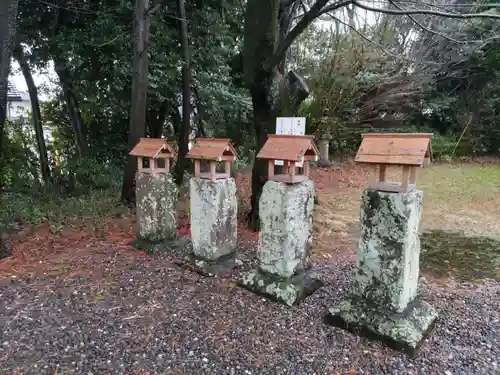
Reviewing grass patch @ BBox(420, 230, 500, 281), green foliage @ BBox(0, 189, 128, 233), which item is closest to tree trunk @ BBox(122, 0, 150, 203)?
green foliage @ BBox(0, 189, 128, 233)

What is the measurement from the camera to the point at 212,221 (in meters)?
3.16

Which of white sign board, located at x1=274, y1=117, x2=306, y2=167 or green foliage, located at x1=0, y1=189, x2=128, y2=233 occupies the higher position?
white sign board, located at x1=274, y1=117, x2=306, y2=167

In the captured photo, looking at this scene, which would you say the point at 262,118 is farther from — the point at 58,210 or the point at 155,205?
the point at 58,210

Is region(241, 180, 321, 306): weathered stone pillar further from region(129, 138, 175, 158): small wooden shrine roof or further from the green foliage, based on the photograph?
the green foliage

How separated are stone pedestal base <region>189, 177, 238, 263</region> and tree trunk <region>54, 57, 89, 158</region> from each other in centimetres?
462

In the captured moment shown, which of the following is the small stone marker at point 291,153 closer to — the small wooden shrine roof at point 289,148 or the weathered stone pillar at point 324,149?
the small wooden shrine roof at point 289,148

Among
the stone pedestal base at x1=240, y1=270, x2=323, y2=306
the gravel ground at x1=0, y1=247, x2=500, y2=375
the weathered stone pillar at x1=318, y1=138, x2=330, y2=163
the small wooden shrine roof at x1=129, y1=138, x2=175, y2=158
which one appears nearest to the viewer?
the gravel ground at x1=0, y1=247, x2=500, y2=375

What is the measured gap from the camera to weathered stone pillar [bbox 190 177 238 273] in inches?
124

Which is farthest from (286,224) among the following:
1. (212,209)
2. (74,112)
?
(74,112)

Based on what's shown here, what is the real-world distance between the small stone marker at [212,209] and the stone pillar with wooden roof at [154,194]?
56 centimetres

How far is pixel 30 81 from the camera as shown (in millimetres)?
6762

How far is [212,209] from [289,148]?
0.98m

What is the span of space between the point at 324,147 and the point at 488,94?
21.5ft

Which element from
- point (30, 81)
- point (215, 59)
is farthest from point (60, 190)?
point (215, 59)
